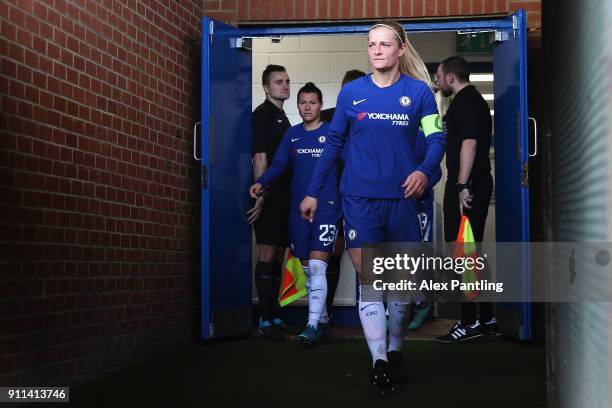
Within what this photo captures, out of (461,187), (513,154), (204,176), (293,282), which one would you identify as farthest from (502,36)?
(293,282)

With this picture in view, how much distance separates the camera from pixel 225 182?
7.60 meters

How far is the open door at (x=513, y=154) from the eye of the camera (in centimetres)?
732

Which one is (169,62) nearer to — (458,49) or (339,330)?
(339,330)

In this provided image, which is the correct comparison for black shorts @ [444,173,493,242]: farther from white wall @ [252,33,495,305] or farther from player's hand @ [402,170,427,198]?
player's hand @ [402,170,427,198]

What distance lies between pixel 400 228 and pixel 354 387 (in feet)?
2.90

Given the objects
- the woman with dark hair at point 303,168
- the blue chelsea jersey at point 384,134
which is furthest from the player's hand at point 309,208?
the woman with dark hair at point 303,168

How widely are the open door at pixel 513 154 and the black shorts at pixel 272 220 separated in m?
1.80

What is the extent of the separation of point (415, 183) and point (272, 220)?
11.7 ft

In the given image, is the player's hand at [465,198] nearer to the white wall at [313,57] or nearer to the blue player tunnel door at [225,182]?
the blue player tunnel door at [225,182]

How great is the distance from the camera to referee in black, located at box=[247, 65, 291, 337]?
8.37 metres

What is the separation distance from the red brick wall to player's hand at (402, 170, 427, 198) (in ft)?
5.78

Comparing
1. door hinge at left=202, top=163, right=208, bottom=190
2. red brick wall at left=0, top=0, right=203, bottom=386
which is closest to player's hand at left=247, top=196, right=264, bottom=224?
red brick wall at left=0, top=0, right=203, bottom=386

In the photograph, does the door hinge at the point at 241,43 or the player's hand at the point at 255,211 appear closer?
the door hinge at the point at 241,43

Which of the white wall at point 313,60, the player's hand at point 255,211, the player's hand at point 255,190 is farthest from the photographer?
the white wall at point 313,60
